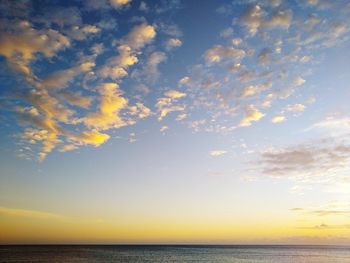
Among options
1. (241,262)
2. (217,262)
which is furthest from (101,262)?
(241,262)

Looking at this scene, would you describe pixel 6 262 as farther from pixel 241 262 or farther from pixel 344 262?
pixel 344 262

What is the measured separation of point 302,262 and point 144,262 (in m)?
44.1

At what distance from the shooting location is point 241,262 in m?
83.8

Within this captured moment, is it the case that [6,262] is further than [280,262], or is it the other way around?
[280,262]

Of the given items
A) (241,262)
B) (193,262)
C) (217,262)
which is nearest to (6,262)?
(193,262)

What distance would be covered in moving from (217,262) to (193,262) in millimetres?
6242

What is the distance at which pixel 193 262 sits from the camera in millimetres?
85000

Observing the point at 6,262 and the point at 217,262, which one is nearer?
the point at 6,262

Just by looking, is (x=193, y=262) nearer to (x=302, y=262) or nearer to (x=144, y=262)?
(x=144, y=262)

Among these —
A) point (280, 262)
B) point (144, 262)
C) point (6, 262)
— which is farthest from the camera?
point (280, 262)

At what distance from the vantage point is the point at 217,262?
8438cm

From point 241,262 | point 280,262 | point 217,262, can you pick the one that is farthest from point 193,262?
point 280,262

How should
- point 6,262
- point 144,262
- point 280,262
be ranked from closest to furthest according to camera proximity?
point 6,262, point 144,262, point 280,262

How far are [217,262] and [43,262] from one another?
4304cm
